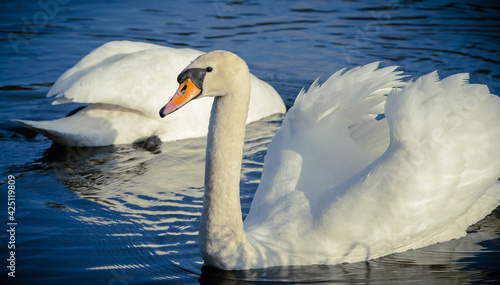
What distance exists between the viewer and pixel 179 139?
775 cm

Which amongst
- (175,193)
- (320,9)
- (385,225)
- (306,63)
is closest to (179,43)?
(306,63)

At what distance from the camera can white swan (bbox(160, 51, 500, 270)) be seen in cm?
431

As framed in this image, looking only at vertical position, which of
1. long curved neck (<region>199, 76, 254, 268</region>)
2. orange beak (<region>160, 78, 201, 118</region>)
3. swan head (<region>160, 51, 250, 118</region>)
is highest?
swan head (<region>160, 51, 250, 118</region>)

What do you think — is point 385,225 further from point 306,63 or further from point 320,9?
point 320,9

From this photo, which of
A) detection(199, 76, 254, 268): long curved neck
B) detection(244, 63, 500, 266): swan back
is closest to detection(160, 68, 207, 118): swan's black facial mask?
detection(199, 76, 254, 268): long curved neck

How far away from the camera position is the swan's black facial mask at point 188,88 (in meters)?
4.21

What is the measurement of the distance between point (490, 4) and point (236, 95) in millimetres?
11290

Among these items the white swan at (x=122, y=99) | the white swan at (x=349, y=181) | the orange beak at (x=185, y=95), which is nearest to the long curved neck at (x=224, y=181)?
the white swan at (x=349, y=181)

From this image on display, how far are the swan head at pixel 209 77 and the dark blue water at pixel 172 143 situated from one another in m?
1.15

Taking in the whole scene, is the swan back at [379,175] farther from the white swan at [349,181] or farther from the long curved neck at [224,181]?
the long curved neck at [224,181]

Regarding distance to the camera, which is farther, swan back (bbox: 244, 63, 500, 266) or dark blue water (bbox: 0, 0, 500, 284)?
dark blue water (bbox: 0, 0, 500, 284)

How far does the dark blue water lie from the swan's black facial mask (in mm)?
1102

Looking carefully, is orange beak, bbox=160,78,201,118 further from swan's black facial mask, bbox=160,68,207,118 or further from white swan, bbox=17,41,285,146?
white swan, bbox=17,41,285,146

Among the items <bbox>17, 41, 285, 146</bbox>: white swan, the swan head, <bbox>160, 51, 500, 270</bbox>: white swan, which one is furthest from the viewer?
<bbox>17, 41, 285, 146</bbox>: white swan
